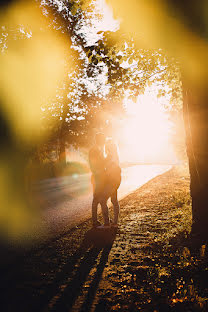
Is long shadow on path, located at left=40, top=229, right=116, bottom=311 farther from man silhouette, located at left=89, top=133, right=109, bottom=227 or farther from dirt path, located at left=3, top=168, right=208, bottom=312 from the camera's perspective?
man silhouette, located at left=89, top=133, right=109, bottom=227

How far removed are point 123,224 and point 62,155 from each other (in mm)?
24452

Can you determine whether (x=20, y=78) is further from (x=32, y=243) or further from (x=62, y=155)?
(x=62, y=155)

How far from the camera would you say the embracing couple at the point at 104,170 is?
4.98 meters

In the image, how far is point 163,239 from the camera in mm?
4242

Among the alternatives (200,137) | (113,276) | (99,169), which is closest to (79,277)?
(113,276)

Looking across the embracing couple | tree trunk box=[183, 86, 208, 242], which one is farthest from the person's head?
tree trunk box=[183, 86, 208, 242]

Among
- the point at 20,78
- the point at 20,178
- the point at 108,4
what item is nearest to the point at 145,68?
the point at 108,4

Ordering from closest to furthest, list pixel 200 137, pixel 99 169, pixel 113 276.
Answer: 1. pixel 113 276
2. pixel 200 137
3. pixel 99 169

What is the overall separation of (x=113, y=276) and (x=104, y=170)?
92.1 inches

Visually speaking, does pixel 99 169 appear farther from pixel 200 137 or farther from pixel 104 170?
pixel 200 137

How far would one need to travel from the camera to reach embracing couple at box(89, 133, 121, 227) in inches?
196

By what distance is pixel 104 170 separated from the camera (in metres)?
5.02

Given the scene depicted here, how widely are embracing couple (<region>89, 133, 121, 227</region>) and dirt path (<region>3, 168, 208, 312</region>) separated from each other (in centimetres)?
79

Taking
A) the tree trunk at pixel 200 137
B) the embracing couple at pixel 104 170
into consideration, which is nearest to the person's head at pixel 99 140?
the embracing couple at pixel 104 170
